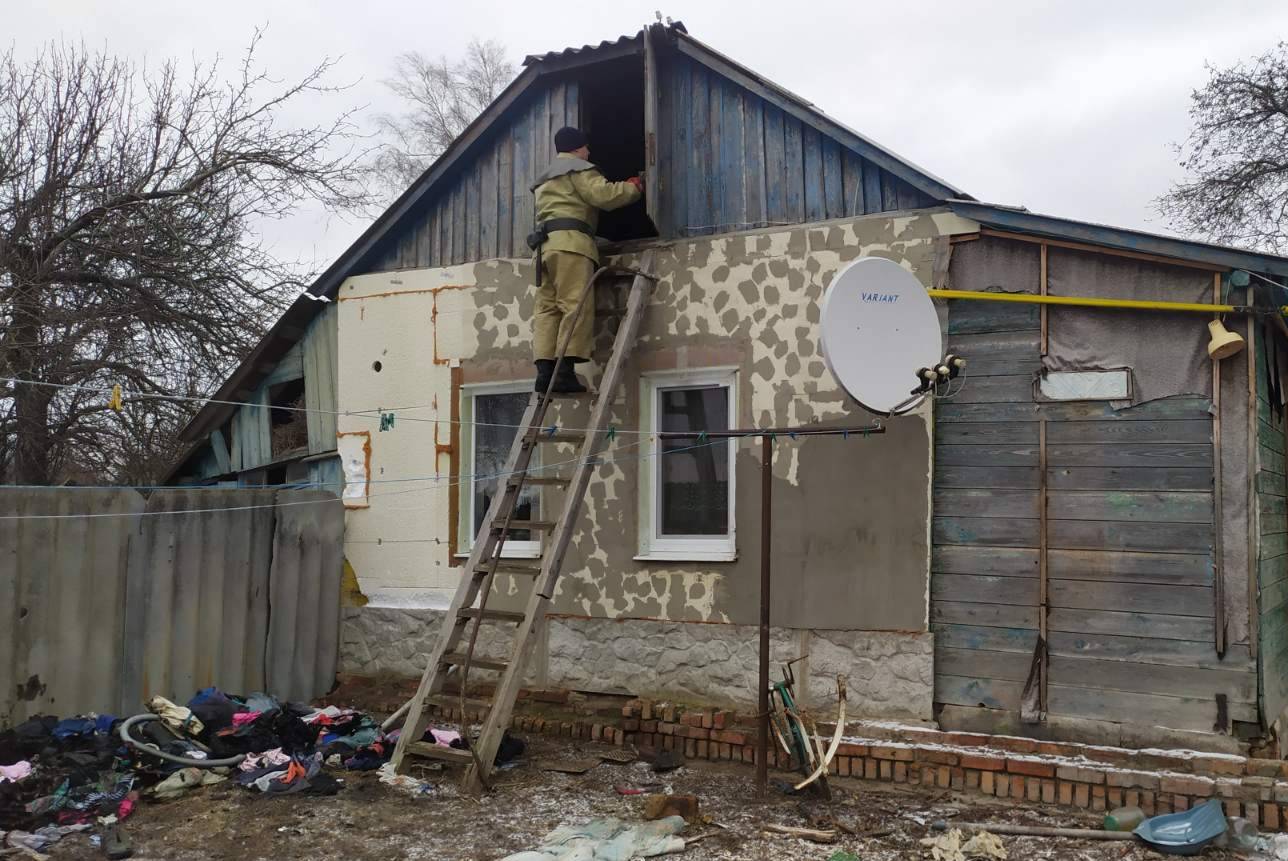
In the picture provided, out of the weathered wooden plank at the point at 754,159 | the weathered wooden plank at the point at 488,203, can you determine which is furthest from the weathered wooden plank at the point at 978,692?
the weathered wooden plank at the point at 488,203

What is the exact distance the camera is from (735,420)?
7.15m

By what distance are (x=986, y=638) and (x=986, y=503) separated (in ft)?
2.63

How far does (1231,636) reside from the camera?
5.57m

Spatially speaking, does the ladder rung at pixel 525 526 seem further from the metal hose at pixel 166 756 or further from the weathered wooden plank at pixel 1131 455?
the weathered wooden plank at pixel 1131 455

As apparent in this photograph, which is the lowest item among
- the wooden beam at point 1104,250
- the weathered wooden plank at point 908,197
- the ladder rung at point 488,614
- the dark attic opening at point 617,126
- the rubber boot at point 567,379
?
the ladder rung at point 488,614

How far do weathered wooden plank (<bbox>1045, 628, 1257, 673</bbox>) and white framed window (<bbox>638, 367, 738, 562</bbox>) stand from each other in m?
2.24

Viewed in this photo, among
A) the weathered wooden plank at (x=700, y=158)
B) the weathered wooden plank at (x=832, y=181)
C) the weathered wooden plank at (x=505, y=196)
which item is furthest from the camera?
the weathered wooden plank at (x=505, y=196)

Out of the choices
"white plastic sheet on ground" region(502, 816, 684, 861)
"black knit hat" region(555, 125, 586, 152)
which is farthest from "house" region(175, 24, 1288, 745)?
"white plastic sheet on ground" region(502, 816, 684, 861)

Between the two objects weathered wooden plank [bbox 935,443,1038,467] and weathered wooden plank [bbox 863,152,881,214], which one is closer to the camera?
weathered wooden plank [bbox 935,443,1038,467]

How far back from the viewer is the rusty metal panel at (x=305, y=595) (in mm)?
8133

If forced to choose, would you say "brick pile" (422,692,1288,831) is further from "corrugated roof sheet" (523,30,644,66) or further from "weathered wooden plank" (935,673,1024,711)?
"corrugated roof sheet" (523,30,644,66)

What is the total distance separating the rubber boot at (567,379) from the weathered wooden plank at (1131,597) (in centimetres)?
326

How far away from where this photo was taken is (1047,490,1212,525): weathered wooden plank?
573 cm

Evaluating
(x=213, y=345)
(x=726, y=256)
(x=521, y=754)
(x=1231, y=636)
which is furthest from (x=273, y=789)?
(x=213, y=345)
